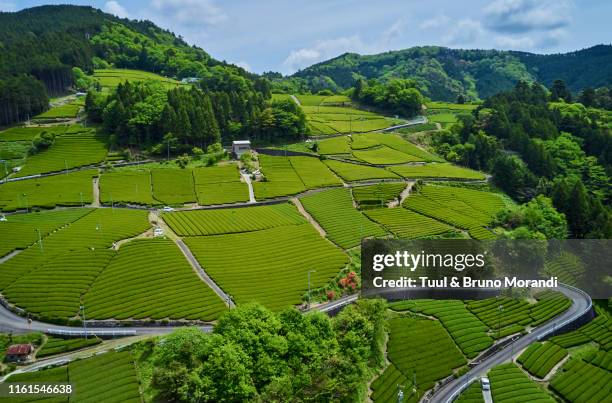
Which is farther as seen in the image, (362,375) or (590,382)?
(590,382)

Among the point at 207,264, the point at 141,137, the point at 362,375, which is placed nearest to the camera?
the point at 362,375

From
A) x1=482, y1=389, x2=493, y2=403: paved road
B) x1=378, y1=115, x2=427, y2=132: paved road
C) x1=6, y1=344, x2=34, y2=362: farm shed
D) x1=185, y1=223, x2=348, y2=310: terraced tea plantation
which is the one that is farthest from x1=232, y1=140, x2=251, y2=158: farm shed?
x1=482, y1=389, x2=493, y2=403: paved road

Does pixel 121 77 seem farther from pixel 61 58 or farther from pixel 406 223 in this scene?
pixel 406 223

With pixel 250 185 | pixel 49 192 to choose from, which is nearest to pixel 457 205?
pixel 250 185

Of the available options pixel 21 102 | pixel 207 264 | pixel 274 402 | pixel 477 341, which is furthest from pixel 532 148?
pixel 21 102

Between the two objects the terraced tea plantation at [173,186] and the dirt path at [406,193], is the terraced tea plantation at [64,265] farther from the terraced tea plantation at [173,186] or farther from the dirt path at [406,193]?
the dirt path at [406,193]

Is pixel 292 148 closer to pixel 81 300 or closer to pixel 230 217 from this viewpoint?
pixel 230 217
